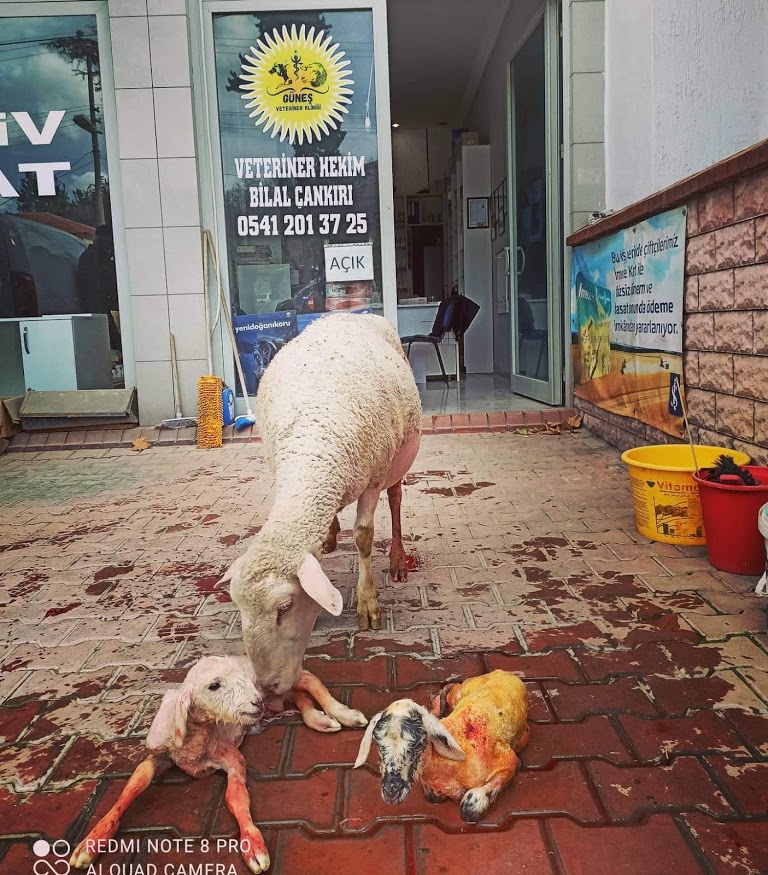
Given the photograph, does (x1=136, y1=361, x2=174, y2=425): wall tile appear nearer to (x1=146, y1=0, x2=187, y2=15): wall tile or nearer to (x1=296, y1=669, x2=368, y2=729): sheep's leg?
(x1=146, y1=0, x2=187, y2=15): wall tile

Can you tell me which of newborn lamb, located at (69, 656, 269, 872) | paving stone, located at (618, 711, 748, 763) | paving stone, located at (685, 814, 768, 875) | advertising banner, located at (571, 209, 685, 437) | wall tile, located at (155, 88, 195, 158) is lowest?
paving stone, located at (685, 814, 768, 875)

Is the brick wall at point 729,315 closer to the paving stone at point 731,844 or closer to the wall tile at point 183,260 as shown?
the paving stone at point 731,844

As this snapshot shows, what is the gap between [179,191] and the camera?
683 cm

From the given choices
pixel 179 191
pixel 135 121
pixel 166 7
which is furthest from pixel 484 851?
pixel 166 7

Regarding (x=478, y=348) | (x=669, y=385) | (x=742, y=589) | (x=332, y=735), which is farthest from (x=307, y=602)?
(x=478, y=348)

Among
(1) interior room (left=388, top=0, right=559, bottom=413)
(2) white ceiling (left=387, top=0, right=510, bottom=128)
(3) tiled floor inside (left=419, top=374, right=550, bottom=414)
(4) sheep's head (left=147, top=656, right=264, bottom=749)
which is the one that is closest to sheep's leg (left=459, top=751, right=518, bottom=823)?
(4) sheep's head (left=147, top=656, right=264, bottom=749)

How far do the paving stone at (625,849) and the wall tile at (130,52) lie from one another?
7.01 m

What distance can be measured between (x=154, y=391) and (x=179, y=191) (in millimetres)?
1876

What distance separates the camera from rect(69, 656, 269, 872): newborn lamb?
1811mm

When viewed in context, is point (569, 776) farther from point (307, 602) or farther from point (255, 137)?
point (255, 137)

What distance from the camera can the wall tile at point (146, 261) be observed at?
686 centimetres

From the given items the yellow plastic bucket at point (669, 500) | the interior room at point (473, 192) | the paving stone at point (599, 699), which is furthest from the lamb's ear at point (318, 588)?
the interior room at point (473, 192)

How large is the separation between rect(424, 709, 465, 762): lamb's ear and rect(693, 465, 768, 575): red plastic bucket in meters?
1.86

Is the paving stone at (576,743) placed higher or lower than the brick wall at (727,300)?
lower
